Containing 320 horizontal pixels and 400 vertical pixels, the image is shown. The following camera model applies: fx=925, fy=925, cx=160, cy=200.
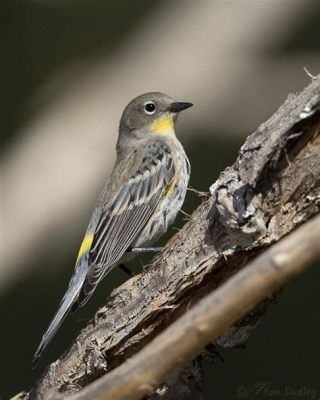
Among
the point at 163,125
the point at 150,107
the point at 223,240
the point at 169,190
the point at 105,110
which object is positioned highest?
the point at 105,110

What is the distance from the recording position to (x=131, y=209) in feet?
18.9

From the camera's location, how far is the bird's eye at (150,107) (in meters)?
6.50

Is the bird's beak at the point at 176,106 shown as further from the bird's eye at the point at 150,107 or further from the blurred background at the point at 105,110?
the blurred background at the point at 105,110

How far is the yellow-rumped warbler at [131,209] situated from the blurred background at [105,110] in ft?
4.64

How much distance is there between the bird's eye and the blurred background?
104cm

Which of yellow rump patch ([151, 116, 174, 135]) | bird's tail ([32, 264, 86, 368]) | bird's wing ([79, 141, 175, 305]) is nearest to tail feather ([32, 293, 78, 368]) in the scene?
bird's tail ([32, 264, 86, 368])

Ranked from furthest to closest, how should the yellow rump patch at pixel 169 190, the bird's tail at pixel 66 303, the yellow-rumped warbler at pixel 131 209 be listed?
the yellow rump patch at pixel 169 190 < the yellow-rumped warbler at pixel 131 209 < the bird's tail at pixel 66 303

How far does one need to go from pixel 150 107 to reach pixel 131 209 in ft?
3.43

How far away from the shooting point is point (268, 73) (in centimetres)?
780

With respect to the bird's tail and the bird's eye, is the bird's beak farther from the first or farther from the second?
the bird's tail

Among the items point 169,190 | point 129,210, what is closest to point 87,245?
point 129,210

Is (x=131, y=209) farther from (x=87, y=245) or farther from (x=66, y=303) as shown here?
(x=66, y=303)

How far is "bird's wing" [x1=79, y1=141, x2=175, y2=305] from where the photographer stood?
5.50 m

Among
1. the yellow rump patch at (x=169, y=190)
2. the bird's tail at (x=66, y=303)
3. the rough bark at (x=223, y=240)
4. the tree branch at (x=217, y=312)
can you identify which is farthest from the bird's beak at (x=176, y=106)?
the tree branch at (x=217, y=312)
